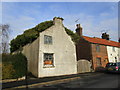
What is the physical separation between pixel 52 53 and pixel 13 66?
5018 mm

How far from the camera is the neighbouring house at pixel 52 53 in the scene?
42.5 ft

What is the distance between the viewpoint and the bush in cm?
1059

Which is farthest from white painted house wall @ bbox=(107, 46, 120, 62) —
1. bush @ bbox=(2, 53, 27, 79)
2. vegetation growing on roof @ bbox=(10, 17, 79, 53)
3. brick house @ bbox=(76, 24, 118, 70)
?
bush @ bbox=(2, 53, 27, 79)

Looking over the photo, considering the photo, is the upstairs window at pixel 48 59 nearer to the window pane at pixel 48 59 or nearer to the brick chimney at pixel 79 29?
the window pane at pixel 48 59

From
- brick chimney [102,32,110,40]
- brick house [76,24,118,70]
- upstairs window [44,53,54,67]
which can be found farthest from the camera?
brick chimney [102,32,110,40]

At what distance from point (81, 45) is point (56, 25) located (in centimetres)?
1048

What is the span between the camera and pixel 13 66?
1103 cm

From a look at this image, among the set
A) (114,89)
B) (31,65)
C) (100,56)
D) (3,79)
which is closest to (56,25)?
(31,65)

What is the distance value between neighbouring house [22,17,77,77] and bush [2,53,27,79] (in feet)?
5.78

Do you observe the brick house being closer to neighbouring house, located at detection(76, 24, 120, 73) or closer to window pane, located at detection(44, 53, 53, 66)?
neighbouring house, located at detection(76, 24, 120, 73)

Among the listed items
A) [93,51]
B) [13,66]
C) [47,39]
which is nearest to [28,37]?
[47,39]

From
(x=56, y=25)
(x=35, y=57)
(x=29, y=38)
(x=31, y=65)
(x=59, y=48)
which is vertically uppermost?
(x=56, y=25)

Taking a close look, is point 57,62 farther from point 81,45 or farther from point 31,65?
point 81,45

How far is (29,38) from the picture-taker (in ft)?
55.5
